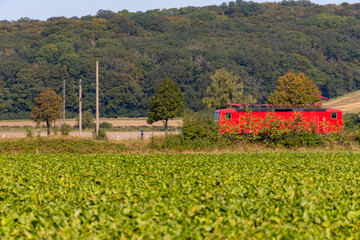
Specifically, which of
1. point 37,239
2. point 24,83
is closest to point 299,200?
point 37,239

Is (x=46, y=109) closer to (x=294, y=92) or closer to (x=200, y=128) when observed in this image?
(x=294, y=92)

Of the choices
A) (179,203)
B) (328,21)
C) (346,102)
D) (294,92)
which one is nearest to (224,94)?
(294,92)

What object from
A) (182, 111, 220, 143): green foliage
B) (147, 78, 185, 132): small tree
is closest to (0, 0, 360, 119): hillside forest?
(147, 78, 185, 132): small tree

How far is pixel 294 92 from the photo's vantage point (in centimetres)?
7875

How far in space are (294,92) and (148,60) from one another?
151 ft

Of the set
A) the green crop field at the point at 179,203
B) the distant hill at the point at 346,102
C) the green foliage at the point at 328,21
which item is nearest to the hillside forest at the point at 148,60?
the green foliage at the point at 328,21

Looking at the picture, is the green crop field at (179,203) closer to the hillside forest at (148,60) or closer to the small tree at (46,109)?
the small tree at (46,109)

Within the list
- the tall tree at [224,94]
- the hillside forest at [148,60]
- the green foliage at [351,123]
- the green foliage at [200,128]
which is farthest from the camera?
the hillside forest at [148,60]

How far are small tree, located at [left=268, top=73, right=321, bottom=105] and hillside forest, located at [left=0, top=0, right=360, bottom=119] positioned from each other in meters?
19.6

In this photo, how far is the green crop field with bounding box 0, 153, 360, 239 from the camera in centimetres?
954

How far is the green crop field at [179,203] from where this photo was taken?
9539 mm

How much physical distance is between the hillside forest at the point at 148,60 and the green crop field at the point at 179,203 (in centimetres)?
7973

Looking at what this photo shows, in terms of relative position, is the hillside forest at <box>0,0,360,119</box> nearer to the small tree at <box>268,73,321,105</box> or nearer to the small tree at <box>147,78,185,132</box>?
the small tree at <box>268,73,321,105</box>

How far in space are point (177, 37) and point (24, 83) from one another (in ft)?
221
